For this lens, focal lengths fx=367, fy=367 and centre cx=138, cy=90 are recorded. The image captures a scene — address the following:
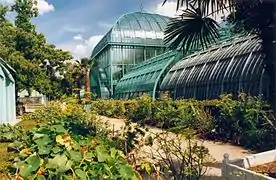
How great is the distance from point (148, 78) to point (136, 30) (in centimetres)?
1341

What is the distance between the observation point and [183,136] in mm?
5402

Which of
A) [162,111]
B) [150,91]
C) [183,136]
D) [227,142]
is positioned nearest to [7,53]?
[150,91]

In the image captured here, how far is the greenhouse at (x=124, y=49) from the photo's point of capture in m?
39.8

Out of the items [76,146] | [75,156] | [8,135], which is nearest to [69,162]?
[75,156]

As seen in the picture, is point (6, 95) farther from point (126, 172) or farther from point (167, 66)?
point (126, 172)

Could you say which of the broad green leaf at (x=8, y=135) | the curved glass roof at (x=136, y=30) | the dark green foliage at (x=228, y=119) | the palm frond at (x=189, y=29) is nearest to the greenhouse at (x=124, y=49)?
the curved glass roof at (x=136, y=30)

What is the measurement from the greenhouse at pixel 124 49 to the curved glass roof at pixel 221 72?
14510 mm

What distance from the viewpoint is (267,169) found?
224 inches

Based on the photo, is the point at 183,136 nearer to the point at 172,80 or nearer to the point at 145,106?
the point at 145,106

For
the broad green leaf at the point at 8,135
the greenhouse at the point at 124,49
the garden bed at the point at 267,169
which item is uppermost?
the greenhouse at the point at 124,49

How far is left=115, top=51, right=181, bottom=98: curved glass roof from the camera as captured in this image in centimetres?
2785

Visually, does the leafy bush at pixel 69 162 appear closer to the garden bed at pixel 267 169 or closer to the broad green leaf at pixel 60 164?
the broad green leaf at pixel 60 164

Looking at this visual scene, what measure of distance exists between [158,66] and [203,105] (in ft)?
52.1

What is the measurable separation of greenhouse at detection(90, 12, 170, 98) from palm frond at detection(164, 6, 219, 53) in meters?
32.5
